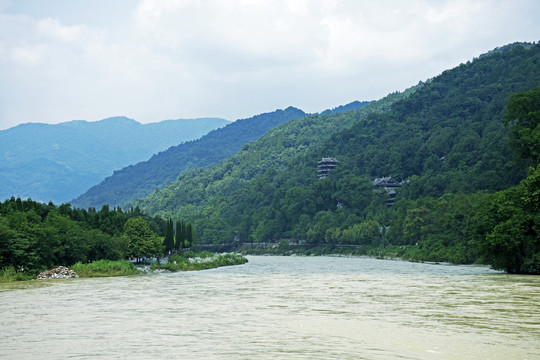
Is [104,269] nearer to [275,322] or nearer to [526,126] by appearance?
[275,322]

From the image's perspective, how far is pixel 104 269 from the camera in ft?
249

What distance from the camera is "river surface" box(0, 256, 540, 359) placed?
25.5 metres

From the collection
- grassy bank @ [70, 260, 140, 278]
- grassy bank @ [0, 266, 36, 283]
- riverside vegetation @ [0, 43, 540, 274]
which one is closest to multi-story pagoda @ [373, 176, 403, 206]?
riverside vegetation @ [0, 43, 540, 274]

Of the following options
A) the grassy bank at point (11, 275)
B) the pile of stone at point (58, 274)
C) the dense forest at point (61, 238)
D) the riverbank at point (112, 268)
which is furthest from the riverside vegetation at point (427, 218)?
the riverbank at point (112, 268)

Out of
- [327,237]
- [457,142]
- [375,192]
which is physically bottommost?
[327,237]

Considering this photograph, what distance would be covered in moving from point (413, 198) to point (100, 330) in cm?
13486

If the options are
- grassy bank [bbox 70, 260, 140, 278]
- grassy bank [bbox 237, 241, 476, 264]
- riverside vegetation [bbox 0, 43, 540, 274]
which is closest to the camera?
Answer: riverside vegetation [bbox 0, 43, 540, 274]

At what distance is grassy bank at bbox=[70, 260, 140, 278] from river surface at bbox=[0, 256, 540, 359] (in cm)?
1617

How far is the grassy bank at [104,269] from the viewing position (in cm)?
7281

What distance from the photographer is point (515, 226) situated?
6544 cm

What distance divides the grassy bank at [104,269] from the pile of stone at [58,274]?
176cm

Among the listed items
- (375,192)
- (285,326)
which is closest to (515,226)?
(285,326)

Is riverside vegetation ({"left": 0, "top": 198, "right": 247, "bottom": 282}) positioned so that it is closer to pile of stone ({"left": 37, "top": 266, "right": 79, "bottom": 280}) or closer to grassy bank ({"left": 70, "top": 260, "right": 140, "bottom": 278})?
grassy bank ({"left": 70, "top": 260, "right": 140, "bottom": 278})

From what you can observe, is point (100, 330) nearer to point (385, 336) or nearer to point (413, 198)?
point (385, 336)
